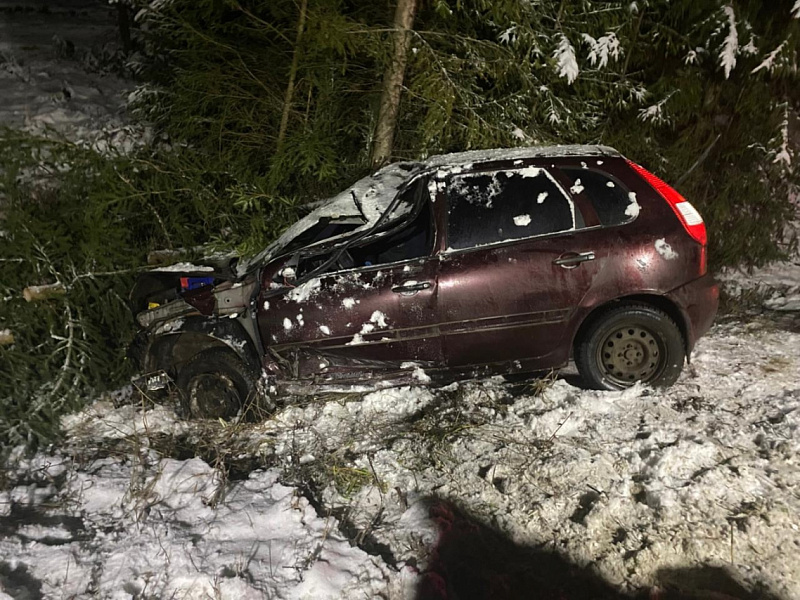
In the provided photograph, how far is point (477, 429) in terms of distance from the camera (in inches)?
144

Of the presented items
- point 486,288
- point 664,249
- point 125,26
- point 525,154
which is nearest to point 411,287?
point 486,288

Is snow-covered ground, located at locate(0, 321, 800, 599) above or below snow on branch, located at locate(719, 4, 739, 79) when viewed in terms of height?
below

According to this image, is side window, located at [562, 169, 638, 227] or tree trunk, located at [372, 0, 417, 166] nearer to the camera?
side window, located at [562, 169, 638, 227]

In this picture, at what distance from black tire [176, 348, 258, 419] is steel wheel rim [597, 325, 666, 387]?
2.50 meters

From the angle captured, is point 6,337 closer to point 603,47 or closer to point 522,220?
point 522,220

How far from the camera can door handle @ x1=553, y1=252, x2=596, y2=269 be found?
3.60 m

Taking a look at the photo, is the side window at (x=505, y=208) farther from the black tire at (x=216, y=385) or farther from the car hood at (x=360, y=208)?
the black tire at (x=216, y=385)

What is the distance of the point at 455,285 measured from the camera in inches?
144

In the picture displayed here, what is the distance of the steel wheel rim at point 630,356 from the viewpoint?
12.3ft

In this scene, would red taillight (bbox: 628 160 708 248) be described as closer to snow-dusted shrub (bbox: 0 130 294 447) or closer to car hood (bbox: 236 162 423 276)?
car hood (bbox: 236 162 423 276)

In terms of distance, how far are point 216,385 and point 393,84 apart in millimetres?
3784

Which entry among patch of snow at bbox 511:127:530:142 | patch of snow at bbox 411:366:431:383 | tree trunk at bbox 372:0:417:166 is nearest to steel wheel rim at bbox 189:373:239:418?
patch of snow at bbox 411:366:431:383

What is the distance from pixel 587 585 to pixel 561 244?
201cm

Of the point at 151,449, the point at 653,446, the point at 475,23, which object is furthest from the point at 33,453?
the point at 475,23
